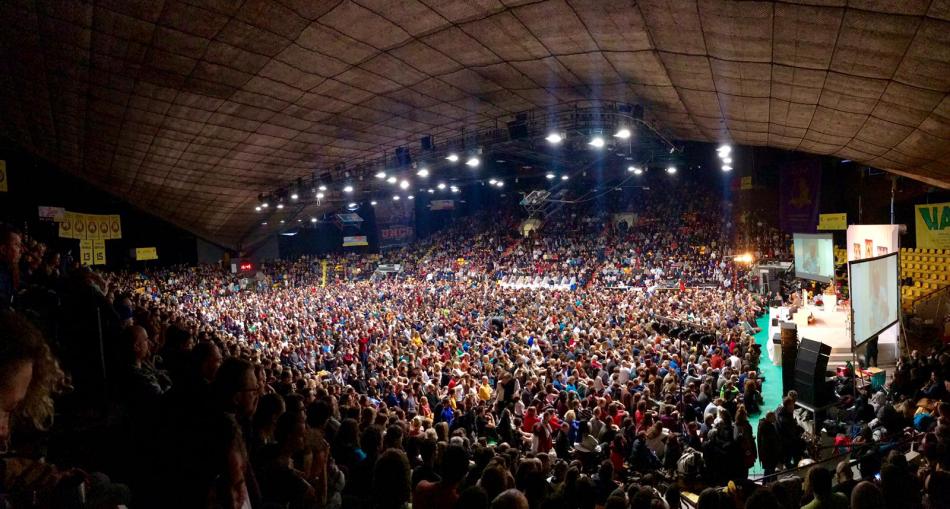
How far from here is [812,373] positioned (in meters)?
6.61

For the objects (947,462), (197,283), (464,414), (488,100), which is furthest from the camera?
(197,283)

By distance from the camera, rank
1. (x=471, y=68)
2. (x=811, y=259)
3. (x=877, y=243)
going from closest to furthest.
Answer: (x=471, y=68) < (x=877, y=243) < (x=811, y=259)

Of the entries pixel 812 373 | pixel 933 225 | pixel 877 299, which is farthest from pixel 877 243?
pixel 812 373

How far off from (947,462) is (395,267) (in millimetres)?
29803

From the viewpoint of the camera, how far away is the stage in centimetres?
1055

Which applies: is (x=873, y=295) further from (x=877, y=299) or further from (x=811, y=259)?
(x=811, y=259)

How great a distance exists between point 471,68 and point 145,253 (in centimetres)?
2432

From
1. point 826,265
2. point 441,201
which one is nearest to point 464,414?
point 826,265

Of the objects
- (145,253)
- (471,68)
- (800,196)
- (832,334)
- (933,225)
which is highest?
(471,68)

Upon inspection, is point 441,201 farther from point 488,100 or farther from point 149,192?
point 488,100

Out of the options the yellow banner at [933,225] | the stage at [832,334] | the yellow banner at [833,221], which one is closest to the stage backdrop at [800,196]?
the yellow banner at [833,221]

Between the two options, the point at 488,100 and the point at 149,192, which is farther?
the point at 149,192

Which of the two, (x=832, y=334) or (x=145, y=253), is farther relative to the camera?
(x=145, y=253)

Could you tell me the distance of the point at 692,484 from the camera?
502cm
